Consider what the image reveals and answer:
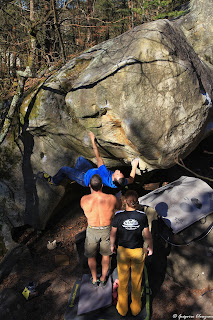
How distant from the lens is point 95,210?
4.11 metres

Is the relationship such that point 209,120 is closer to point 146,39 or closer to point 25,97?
point 146,39

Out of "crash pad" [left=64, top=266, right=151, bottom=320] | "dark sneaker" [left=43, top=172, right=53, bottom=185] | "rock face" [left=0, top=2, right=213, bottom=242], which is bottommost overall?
"crash pad" [left=64, top=266, right=151, bottom=320]

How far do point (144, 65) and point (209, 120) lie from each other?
227 centimetres

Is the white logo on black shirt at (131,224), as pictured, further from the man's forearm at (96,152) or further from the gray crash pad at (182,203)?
the man's forearm at (96,152)

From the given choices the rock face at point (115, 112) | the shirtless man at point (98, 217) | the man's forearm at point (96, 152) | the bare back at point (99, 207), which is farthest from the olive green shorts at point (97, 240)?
A: the rock face at point (115, 112)

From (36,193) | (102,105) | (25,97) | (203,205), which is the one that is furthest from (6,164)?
(203,205)

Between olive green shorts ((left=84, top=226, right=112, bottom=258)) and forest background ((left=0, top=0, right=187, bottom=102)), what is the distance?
12.0 feet

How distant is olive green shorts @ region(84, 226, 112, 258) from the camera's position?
4.23 metres

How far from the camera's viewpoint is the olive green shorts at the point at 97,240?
13.9 feet

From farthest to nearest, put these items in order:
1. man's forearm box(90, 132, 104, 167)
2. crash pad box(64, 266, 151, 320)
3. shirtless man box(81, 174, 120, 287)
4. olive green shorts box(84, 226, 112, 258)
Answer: man's forearm box(90, 132, 104, 167) → olive green shorts box(84, 226, 112, 258) → shirtless man box(81, 174, 120, 287) → crash pad box(64, 266, 151, 320)

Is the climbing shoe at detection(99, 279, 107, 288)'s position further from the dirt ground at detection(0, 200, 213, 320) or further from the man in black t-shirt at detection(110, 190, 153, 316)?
the dirt ground at detection(0, 200, 213, 320)

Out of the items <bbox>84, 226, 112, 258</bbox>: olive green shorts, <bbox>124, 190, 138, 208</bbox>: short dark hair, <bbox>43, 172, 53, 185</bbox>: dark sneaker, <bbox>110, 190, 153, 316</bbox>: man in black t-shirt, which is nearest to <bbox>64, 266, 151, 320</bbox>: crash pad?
<bbox>110, 190, 153, 316</bbox>: man in black t-shirt

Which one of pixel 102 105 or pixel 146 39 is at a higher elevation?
pixel 146 39

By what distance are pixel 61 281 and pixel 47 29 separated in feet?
26.9
